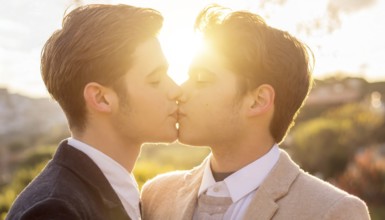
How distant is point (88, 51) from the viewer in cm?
374

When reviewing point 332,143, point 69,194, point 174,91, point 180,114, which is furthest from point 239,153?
point 332,143

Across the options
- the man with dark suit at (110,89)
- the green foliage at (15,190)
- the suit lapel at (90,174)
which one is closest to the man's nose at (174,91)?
the man with dark suit at (110,89)

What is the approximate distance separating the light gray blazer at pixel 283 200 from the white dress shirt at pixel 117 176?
0.34 meters

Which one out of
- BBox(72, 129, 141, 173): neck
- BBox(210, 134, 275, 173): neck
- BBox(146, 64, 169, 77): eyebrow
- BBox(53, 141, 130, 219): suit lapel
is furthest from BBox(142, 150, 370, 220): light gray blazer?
BBox(146, 64, 169, 77): eyebrow

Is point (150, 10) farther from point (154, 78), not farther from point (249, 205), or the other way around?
point (249, 205)

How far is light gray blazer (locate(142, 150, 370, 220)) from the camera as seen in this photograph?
3.56 m

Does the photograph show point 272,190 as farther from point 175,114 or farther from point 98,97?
point 98,97

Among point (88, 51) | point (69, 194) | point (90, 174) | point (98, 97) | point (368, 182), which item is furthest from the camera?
point (368, 182)

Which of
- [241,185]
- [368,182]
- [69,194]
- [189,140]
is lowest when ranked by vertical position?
[368,182]

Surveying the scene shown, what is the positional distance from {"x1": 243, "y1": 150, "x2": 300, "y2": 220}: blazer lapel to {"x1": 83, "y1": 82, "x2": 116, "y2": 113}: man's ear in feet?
3.29

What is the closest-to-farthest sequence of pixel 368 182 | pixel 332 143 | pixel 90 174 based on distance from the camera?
pixel 90 174, pixel 368 182, pixel 332 143

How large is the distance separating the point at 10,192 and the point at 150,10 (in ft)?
24.0

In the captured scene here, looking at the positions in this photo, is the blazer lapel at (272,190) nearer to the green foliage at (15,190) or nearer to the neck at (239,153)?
the neck at (239,153)

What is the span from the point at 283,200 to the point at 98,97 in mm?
1225
